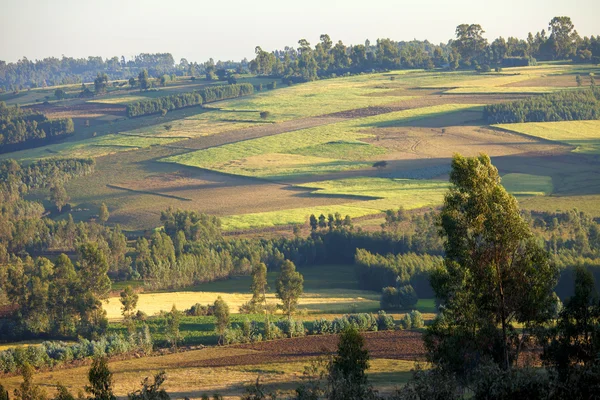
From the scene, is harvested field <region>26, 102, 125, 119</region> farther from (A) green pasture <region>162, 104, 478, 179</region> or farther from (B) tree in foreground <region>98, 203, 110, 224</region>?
(B) tree in foreground <region>98, 203, 110, 224</region>

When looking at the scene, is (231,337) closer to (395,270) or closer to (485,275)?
(395,270)

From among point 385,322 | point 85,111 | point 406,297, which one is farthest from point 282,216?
point 85,111

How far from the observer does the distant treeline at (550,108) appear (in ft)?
461

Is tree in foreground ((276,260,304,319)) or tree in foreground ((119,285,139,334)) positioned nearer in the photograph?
tree in foreground ((119,285,139,334))

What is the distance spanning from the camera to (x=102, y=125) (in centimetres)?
18138

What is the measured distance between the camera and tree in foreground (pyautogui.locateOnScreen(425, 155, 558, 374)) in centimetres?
3162

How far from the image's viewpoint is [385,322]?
6325 cm

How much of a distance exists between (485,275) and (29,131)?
161 m

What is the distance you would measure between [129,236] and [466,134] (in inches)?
2429

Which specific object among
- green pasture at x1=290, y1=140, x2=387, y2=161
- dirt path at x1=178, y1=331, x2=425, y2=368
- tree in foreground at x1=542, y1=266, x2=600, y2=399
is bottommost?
dirt path at x1=178, y1=331, x2=425, y2=368

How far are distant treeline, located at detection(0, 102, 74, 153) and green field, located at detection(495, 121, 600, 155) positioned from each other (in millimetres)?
92857

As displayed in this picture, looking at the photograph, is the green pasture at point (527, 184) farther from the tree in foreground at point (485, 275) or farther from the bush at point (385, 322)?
the tree in foreground at point (485, 275)

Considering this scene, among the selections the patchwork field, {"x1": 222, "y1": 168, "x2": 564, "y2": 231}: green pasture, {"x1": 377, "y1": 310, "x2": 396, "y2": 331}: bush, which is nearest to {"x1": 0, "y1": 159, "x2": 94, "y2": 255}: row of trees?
the patchwork field

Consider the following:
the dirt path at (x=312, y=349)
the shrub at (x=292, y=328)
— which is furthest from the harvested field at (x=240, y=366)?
the shrub at (x=292, y=328)
